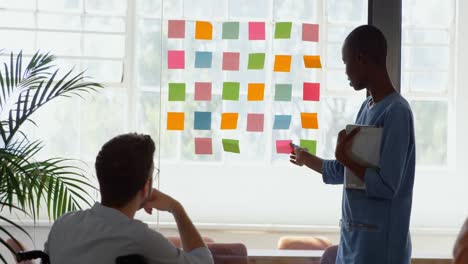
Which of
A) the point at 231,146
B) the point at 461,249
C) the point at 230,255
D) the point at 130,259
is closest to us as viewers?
the point at 461,249

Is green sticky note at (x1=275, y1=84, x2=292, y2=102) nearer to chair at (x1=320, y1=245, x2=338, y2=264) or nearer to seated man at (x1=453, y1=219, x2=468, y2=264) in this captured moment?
chair at (x1=320, y1=245, x2=338, y2=264)

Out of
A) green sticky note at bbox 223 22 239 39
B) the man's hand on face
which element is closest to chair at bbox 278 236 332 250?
green sticky note at bbox 223 22 239 39

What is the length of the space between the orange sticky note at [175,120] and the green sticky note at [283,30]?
0.65 metres

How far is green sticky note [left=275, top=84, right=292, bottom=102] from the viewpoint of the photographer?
3.86 m

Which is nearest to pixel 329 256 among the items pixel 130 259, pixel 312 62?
pixel 312 62

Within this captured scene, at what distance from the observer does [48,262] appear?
1.82 metres

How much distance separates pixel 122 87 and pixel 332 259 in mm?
3255

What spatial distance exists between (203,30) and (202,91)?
14.3 inches

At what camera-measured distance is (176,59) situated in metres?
3.91

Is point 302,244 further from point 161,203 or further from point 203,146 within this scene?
point 161,203

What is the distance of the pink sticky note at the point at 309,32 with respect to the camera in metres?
3.85

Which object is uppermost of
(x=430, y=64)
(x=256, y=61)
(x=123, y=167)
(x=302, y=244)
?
(x=430, y=64)

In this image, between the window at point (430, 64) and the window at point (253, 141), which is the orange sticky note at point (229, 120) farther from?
the window at point (430, 64)

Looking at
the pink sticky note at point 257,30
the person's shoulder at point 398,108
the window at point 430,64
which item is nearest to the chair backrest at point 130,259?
the person's shoulder at point 398,108
